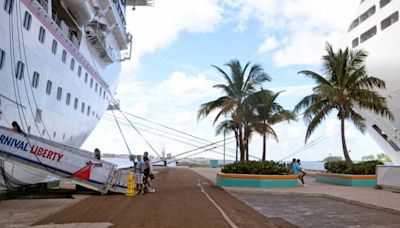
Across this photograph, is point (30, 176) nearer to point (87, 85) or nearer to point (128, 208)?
point (128, 208)

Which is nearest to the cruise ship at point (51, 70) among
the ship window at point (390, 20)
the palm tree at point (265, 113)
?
the palm tree at point (265, 113)

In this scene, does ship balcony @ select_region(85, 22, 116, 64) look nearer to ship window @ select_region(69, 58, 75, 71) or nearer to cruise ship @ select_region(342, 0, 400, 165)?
ship window @ select_region(69, 58, 75, 71)

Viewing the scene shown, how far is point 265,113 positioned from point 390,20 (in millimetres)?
8832

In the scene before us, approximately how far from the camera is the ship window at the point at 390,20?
18897mm

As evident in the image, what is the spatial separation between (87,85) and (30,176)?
726cm

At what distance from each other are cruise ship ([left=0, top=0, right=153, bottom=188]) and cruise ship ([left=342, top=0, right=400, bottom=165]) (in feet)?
51.8

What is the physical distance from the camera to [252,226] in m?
7.19

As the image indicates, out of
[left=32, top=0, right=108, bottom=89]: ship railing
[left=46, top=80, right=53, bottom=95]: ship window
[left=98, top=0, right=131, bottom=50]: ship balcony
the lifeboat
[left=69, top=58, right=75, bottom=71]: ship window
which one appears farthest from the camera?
[left=98, top=0, right=131, bottom=50]: ship balcony

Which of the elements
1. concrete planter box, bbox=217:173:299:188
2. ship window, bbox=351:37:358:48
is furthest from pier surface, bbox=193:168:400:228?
ship window, bbox=351:37:358:48

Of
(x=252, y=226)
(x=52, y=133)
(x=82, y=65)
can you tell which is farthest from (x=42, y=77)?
(x=252, y=226)

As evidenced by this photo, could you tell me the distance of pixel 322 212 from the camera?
30.1 feet

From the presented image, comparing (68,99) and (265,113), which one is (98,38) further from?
(265,113)

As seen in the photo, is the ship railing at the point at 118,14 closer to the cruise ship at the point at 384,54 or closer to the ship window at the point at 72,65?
the ship window at the point at 72,65

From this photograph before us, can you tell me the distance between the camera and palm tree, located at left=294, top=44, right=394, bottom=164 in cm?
1827
